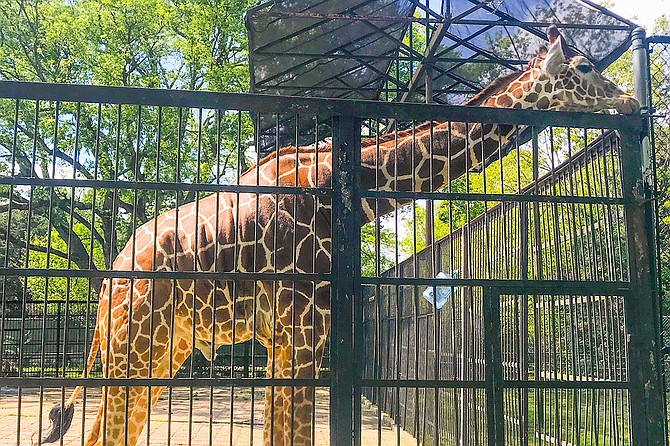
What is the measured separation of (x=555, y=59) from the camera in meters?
5.29

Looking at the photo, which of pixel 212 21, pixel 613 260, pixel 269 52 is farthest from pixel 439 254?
pixel 212 21

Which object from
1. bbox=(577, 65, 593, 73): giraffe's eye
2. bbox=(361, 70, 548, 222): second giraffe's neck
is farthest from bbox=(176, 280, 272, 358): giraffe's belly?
bbox=(577, 65, 593, 73): giraffe's eye

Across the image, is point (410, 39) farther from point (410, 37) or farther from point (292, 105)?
point (292, 105)

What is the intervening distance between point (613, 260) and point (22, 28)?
1946 cm

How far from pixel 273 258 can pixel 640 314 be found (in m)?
2.14

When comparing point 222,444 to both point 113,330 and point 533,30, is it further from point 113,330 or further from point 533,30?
point 533,30

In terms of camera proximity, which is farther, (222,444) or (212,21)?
(212,21)

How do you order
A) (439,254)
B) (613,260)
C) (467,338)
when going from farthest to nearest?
1. (439,254)
2. (467,338)
3. (613,260)

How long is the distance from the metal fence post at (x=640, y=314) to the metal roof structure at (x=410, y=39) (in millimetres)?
4683

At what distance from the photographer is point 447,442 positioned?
304 inches

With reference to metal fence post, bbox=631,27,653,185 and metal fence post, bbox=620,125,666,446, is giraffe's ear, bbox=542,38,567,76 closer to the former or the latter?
metal fence post, bbox=631,27,653,185

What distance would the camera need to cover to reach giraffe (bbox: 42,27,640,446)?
448 cm

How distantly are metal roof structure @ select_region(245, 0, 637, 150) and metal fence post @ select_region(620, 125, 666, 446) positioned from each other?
468 cm

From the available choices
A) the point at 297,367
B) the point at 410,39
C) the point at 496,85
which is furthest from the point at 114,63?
the point at 297,367
